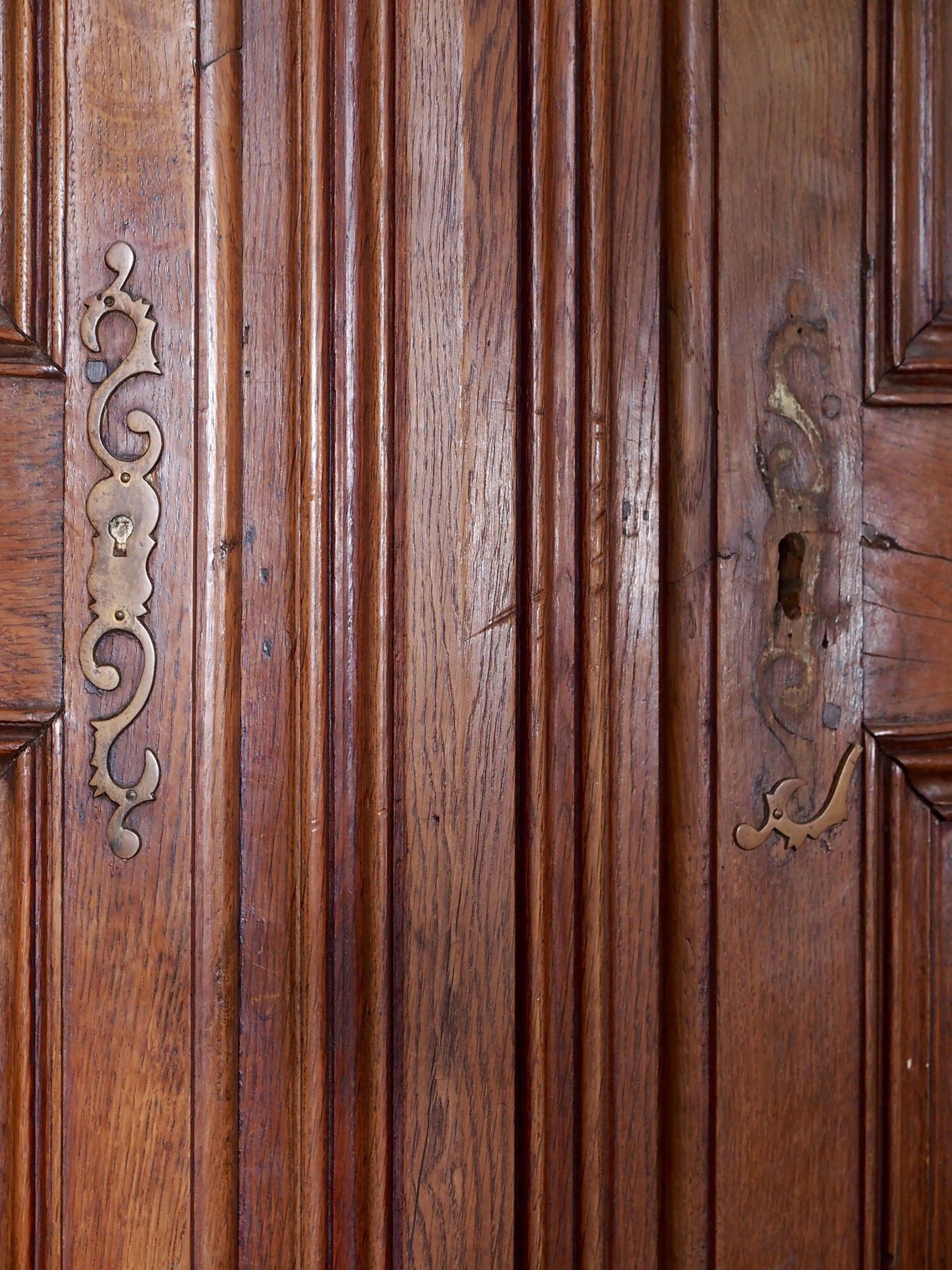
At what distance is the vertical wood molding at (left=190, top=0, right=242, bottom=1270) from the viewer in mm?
492

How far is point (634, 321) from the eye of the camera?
52cm

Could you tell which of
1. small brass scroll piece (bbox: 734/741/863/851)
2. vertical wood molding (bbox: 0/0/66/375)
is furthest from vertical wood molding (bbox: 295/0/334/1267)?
small brass scroll piece (bbox: 734/741/863/851)

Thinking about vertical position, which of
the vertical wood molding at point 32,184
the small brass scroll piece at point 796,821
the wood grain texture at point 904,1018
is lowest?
the wood grain texture at point 904,1018

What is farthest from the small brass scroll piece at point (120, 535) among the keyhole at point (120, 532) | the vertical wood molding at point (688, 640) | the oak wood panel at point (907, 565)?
the oak wood panel at point (907, 565)

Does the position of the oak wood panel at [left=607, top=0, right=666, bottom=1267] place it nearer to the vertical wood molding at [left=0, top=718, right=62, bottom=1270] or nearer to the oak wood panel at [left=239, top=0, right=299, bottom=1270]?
the oak wood panel at [left=239, top=0, right=299, bottom=1270]

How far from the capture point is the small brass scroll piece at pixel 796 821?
0.54 metres

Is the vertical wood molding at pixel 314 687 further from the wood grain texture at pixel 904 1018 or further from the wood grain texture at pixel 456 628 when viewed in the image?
the wood grain texture at pixel 904 1018

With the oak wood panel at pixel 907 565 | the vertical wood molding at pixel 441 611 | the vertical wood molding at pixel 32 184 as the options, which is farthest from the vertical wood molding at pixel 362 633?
the oak wood panel at pixel 907 565

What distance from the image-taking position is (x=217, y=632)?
1.62ft

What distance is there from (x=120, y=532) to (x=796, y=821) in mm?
373

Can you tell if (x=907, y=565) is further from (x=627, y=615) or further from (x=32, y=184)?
(x=32, y=184)

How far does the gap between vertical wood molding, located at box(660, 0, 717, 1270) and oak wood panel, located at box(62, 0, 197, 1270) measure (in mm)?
238

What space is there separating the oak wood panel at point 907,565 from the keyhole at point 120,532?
375 millimetres

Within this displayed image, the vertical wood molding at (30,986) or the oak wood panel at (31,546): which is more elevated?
the oak wood panel at (31,546)
